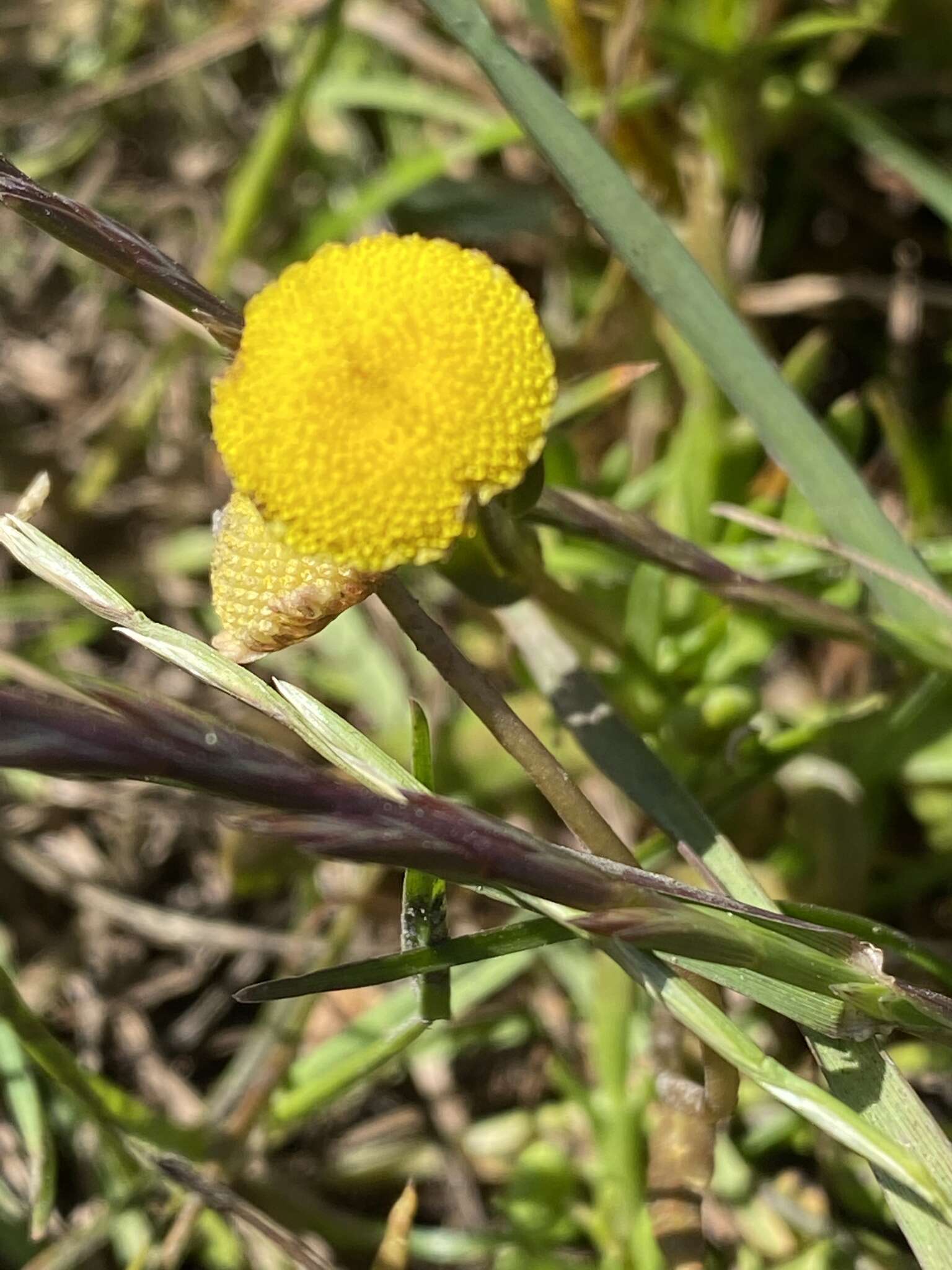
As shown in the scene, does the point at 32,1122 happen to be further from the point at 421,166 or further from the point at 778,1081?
the point at 421,166

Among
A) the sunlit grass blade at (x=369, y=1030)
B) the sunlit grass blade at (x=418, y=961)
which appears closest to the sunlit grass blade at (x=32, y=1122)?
the sunlit grass blade at (x=369, y=1030)

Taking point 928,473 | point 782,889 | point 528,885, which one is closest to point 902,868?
point 782,889

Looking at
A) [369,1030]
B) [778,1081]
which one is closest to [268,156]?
[369,1030]

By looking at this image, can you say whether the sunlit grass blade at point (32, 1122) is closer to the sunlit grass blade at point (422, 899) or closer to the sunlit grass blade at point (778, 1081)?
the sunlit grass blade at point (422, 899)

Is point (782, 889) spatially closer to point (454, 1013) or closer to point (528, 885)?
point (454, 1013)

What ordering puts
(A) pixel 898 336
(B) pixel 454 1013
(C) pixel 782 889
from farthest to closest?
1. (A) pixel 898 336
2. (B) pixel 454 1013
3. (C) pixel 782 889

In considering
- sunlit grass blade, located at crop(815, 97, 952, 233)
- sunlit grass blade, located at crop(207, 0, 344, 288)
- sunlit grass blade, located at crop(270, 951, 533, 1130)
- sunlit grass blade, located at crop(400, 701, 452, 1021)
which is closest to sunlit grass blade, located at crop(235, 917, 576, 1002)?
sunlit grass blade, located at crop(400, 701, 452, 1021)

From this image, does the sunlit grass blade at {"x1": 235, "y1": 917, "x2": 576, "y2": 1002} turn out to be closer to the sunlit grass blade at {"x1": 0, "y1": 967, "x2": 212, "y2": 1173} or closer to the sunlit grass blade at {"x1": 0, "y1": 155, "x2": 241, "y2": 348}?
the sunlit grass blade at {"x1": 0, "y1": 967, "x2": 212, "y2": 1173}

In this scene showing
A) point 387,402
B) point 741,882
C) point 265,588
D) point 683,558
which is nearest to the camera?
point 387,402
